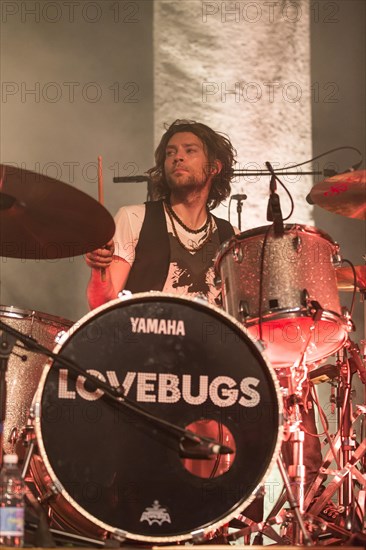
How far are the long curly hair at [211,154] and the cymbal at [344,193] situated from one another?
88 cm

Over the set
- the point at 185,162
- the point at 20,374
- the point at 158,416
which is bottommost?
the point at 158,416

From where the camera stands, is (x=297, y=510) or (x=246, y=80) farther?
(x=246, y=80)

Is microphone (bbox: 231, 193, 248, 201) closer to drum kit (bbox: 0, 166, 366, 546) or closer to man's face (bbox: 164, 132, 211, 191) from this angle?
man's face (bbox: 164, 132, 211, 191)

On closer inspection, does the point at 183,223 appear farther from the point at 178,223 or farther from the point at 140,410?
the point at 140,410

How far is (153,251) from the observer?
4410mm

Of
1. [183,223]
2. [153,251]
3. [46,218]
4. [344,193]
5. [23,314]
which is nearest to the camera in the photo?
[46,218]

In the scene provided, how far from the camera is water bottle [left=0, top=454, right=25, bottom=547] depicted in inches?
96.2

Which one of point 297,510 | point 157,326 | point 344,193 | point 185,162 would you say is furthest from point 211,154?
point 297,510

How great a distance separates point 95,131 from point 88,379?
89.4 inches

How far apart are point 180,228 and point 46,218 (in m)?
1.54

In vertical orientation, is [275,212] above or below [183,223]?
below

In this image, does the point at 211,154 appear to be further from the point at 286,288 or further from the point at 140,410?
the point at 140,410

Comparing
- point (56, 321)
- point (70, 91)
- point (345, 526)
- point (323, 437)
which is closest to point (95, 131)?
point (70, 91)

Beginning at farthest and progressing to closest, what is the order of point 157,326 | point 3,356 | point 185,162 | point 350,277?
point 185,162
point 350,277
point 157,326
point 3,356
